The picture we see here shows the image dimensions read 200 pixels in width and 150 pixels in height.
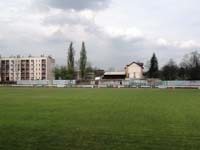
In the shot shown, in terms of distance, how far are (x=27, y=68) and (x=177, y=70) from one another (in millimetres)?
83266

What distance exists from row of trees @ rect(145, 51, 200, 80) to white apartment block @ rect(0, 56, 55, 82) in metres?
57.8

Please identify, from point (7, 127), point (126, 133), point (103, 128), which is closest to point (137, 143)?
point (126, 133)

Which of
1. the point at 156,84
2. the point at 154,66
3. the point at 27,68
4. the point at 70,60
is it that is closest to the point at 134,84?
the point at 156,84

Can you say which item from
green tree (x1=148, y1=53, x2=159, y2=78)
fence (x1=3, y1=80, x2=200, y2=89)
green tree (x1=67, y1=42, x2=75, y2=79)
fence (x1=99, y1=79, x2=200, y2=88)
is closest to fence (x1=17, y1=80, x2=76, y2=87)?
fence (x1=3, y1=80, x2=200, y2=89)

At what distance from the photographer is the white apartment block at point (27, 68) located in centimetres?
17450

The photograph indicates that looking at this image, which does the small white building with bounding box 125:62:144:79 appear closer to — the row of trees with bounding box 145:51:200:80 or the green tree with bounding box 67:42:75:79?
the row of trees with bounding box 145:51:200:80

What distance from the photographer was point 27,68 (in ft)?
583

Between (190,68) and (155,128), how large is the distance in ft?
360

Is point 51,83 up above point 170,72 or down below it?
below

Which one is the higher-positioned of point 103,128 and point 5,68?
point 5,68

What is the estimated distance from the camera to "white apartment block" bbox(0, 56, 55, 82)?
174m

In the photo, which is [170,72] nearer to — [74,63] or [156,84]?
[156,84]

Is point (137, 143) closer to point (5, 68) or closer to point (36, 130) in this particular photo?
point (36, 130)

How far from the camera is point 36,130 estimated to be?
1241cm
